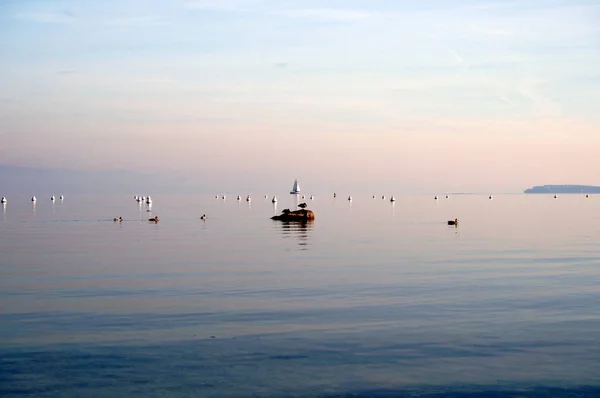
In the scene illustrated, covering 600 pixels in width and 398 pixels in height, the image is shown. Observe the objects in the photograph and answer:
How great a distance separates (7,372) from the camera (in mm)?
20516

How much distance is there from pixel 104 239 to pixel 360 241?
2787 centimetres

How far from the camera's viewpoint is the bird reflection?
69.7 meters

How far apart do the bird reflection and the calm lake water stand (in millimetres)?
12221

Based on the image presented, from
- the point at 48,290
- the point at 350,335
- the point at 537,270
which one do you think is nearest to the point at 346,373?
the point at 350,335

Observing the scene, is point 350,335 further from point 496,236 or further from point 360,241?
point 496,236

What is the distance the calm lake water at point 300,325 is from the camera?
1978 cm

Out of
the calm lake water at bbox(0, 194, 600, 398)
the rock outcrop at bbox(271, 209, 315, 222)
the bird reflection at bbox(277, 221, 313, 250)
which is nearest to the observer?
the calm lake water at bbox(0, 194, 600, 398)

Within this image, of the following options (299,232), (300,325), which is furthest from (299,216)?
(300,325)

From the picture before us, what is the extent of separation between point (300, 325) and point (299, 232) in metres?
57.1

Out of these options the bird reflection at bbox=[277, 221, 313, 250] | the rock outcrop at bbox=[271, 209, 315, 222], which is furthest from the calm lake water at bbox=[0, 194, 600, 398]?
the rock outcrop at bbox=[271, 209, 315, 222]

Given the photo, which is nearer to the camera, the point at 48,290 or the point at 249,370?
the point at 249,370

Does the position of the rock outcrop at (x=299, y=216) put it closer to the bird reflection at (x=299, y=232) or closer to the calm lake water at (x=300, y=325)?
the bird reflection at (x=299, y=232)

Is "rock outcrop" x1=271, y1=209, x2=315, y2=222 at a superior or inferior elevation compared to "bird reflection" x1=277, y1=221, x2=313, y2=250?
superior

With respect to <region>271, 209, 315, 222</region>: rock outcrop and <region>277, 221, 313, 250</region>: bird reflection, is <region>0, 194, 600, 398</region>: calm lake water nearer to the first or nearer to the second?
<region>277, 221, 313, 250</region>: bird reflection
